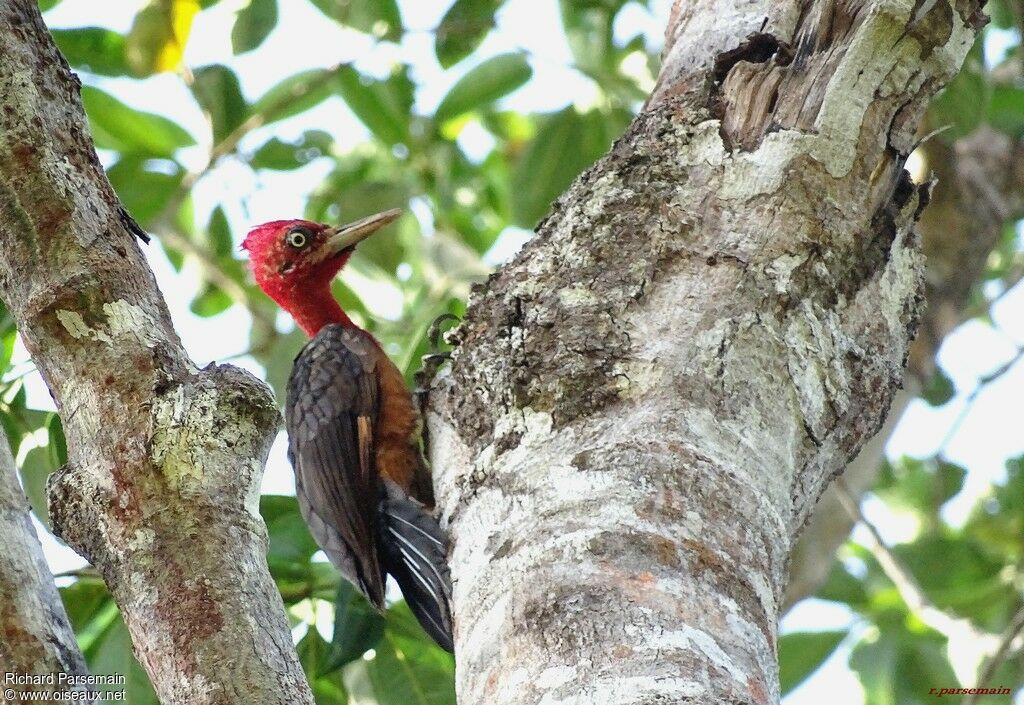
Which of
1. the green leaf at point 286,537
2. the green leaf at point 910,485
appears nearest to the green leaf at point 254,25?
the green leaf at point 286,537

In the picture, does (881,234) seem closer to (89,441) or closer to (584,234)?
(584,234)

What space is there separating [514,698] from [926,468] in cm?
566

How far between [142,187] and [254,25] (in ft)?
2.10

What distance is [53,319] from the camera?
1920 millimetres

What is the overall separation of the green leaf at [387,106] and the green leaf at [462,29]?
28cm

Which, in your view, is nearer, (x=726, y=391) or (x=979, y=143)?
(x=726, y=391)

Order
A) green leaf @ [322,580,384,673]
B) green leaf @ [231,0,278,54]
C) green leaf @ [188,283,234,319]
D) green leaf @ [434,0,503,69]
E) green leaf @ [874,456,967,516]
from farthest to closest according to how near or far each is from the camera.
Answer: green leaf @ [874,456,967,516] < green leaf @ [188,283,234,319] < green leaf @ [434,0,503,69] < green leaf @ [231,0,278,54] < green leaf @ [322,580,384,673]

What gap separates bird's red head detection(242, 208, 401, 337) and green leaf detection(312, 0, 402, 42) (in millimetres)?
618

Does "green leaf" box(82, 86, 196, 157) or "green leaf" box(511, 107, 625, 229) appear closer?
"green leaf" box(82, 86, 196, 157)

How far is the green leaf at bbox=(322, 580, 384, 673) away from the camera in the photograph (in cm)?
274

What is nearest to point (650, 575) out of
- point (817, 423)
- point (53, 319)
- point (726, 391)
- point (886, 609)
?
point (726, 391)

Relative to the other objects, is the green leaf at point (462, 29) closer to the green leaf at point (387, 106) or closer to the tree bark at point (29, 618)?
the green leaf at point (387, 106)

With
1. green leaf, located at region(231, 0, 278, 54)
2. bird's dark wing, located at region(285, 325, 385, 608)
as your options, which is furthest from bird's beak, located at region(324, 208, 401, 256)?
green leaf, located at region(231, 0, 278, 54)

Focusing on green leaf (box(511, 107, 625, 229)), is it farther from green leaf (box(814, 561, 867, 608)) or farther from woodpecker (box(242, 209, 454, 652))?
green leaf (box(814, 561, 867, 608))
